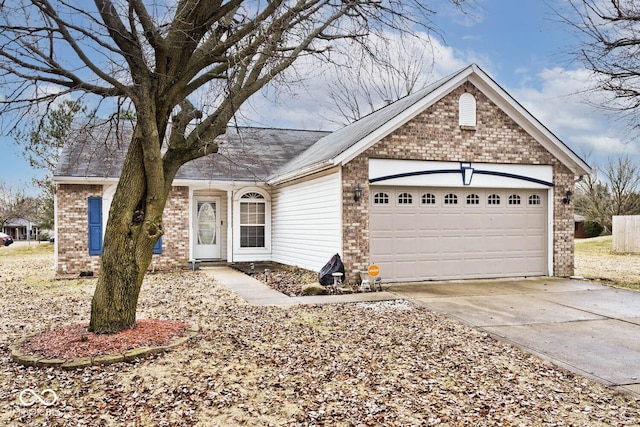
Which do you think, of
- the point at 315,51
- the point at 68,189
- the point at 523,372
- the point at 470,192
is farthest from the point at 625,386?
the point at 68,189

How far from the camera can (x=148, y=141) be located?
20.6ft

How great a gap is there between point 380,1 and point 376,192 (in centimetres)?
494

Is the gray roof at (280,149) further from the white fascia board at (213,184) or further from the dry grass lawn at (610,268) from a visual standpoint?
the dry grass lawn at (610,268)

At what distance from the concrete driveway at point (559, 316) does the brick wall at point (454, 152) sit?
1.23 m

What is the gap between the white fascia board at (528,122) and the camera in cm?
1195

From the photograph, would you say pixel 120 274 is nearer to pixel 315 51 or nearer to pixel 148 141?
pixel 148 141

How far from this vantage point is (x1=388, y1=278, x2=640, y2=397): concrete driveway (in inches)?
224

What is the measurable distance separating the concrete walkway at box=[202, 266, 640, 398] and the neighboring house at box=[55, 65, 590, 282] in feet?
2.66

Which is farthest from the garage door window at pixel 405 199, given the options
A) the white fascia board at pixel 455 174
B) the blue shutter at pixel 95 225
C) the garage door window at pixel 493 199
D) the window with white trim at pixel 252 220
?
the blue shutter at pixel 95 225

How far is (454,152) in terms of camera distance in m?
12.0

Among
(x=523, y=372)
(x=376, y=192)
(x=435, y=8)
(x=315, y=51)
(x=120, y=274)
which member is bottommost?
(x=523, y=372)

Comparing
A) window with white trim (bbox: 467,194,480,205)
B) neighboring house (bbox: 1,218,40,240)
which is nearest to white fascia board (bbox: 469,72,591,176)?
window with white trim (bbox: 467,194,480,205)
